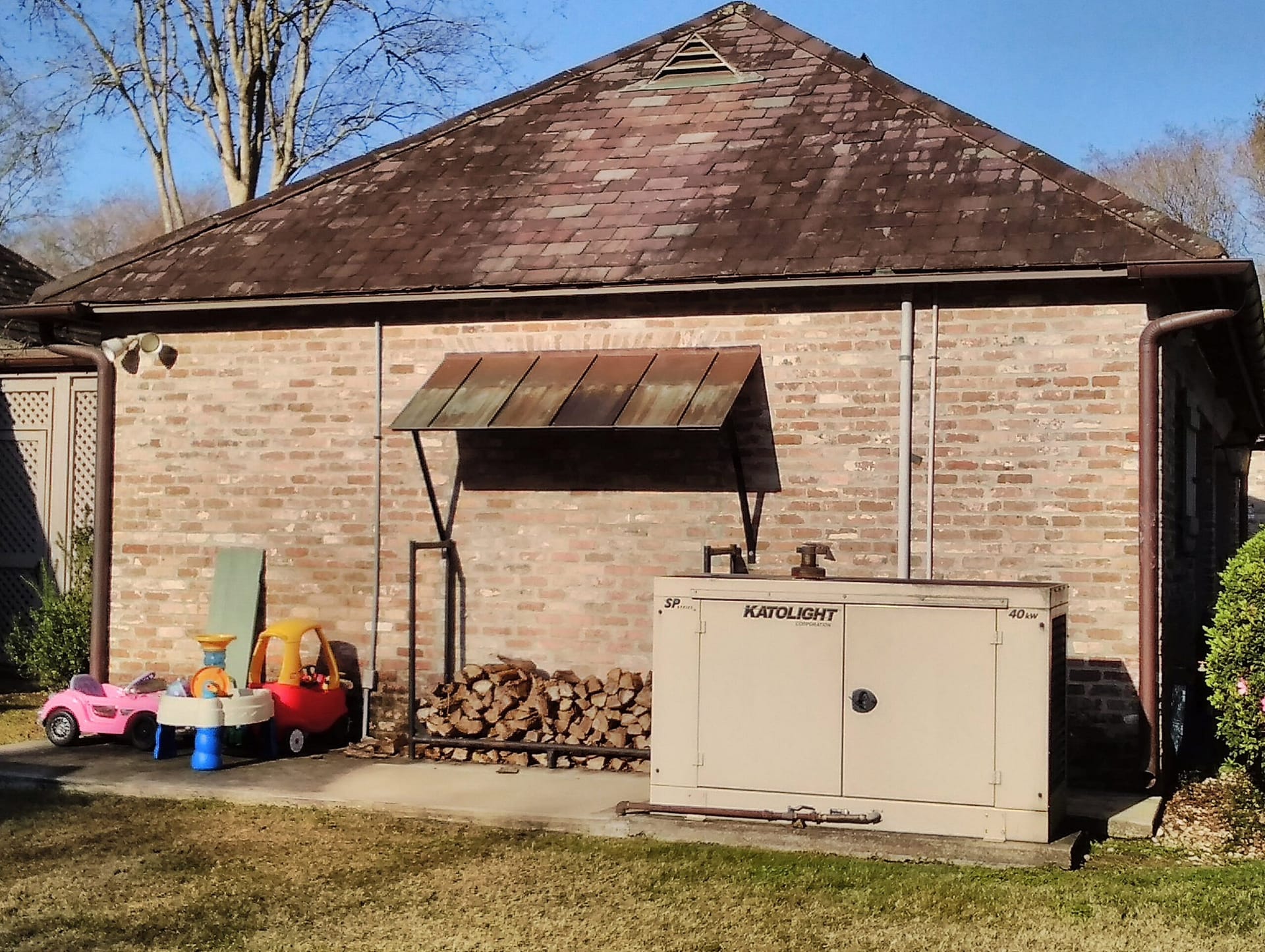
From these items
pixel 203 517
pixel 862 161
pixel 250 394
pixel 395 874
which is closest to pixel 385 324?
pixel 250 394

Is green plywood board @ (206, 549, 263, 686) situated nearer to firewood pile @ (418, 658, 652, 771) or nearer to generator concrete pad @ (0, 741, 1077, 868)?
Result: generator concrete pad @ (0, 741, 1077, 868)

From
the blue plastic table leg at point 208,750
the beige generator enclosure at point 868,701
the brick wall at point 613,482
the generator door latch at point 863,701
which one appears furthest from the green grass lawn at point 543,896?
the brick wall at point 613,482

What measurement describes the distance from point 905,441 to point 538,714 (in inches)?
124

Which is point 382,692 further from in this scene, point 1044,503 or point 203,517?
point 1044,503

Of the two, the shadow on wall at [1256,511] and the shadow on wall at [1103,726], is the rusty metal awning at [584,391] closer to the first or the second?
the shadow on wall at [1103,726]

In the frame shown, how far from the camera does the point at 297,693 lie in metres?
9.83

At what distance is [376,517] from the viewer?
10414mm

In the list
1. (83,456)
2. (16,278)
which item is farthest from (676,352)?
(16,278)

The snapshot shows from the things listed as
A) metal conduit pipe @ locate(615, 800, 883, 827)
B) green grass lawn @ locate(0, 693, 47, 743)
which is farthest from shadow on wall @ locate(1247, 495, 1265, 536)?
green grass lawn @ locate(0, 693, 47, 743)

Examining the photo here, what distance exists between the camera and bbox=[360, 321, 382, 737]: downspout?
33.9 feet

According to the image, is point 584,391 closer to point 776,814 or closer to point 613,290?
point 613,290

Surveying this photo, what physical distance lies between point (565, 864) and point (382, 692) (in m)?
3.68

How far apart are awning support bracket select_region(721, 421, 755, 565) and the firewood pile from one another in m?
1.16

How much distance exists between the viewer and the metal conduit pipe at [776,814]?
724 centimetres
